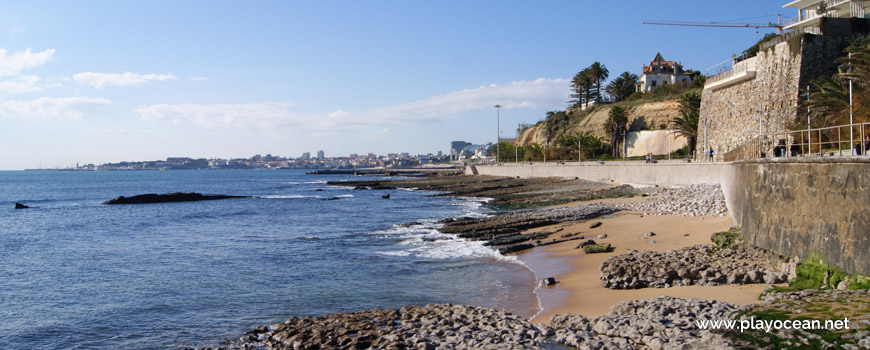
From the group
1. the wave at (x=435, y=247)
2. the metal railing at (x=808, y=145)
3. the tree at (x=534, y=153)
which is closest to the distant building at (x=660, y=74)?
the tree at (x=534, y=153)

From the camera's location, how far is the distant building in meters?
94.6

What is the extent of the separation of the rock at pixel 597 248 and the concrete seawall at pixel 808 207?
3950 millimetres

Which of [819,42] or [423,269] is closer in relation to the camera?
[423,269]

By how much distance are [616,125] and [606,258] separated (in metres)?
64.3

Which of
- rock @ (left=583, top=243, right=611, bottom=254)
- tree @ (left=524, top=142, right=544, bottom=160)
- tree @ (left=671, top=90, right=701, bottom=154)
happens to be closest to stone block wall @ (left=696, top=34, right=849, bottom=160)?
tree @ (left=671, top=90, right=701, bottom=154)

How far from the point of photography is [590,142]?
83188 mm

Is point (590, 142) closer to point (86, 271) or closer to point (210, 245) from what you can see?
point (210, 245)

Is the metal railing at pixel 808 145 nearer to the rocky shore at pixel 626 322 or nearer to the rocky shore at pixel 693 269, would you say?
the rocky shore at pixel 693 269

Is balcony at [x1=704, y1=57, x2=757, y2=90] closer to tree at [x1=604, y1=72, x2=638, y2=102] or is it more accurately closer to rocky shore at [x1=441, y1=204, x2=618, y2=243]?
rocky shore at [x1=441, y1=204, x2=618, y2=243]

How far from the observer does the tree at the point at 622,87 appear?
10238cm

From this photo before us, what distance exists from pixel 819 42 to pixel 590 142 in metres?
49.6

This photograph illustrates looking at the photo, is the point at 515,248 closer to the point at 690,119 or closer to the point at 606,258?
the point at 606,258

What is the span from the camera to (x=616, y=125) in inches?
3073

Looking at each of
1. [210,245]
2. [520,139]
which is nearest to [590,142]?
[520,139]
